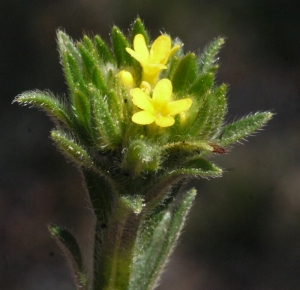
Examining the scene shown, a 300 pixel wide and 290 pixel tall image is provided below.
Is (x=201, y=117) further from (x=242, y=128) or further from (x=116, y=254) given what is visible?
(x=116, y=254)

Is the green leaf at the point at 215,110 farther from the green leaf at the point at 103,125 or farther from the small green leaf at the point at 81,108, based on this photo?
the small green leaf at the point at 81,108

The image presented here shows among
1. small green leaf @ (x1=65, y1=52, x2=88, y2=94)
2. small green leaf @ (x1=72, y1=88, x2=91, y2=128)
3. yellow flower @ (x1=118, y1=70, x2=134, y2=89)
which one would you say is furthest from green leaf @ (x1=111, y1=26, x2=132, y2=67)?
small green leaf @ (x1=72, y1=88, x2=91, y2=128)

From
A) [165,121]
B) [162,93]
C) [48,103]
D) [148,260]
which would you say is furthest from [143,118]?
[148,260]

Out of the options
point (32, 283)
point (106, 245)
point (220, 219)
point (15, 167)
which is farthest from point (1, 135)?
point (106, 245)

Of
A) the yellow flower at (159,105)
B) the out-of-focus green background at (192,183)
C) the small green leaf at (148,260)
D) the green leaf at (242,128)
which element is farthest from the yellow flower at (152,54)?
the out-of-focus green background at (192,183)

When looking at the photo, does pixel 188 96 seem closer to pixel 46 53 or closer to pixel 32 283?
pixel 32 283
